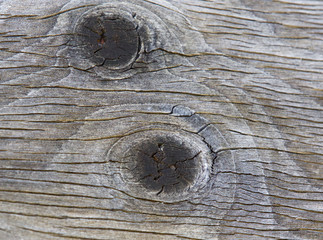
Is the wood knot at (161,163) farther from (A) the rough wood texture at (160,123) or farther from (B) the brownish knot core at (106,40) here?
(B) the brownish knot core at (106,40)

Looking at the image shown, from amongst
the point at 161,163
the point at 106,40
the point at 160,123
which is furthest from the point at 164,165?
the point at 106,40

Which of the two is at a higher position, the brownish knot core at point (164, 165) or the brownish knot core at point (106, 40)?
the brownish knot core at point (106, 40)

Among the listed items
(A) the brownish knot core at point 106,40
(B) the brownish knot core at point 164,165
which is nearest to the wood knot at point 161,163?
(B) the brownish knot core at point 164,165

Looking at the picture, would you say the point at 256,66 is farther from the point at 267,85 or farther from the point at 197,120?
the point at 197,120

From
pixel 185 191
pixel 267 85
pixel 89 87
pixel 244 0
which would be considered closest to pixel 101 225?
pixel 185 191
